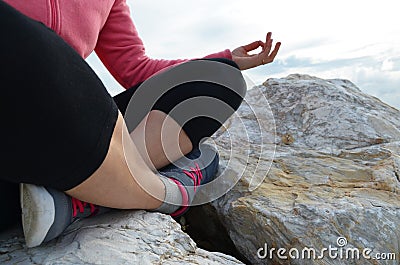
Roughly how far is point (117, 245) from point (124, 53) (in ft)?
3.05

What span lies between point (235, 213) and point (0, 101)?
0.91 meters

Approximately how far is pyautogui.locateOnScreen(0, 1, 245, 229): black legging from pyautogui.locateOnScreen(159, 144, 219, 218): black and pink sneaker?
1.50 ft

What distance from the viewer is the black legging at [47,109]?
0.86 meters

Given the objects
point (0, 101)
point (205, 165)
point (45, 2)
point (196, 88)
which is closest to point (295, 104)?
point (205, 165)

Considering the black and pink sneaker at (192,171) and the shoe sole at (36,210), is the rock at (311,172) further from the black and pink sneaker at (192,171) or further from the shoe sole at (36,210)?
the shoe sole at (36,210)

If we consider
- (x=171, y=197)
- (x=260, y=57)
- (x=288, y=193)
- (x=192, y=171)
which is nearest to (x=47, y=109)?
(x=171, y=197)

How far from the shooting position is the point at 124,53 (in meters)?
1.82

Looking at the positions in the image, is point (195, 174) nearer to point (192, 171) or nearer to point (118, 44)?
point (192, 171)

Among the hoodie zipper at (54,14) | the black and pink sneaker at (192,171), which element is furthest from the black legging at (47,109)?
the black and pink sneaker at (192,171)

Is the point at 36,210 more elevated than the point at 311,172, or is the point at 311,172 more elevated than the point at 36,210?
the point at 36,210

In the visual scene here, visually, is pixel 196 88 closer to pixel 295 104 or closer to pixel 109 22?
pixel 109 22

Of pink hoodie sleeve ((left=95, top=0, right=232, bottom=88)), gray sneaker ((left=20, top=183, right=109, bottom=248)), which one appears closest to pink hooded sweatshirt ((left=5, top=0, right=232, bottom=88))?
pink hoodie sleeve ((left=95, top=0, right=232, bottom=88))

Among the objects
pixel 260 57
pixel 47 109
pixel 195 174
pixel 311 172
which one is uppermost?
pixel 47 109

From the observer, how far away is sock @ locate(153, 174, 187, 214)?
52.8 inches
